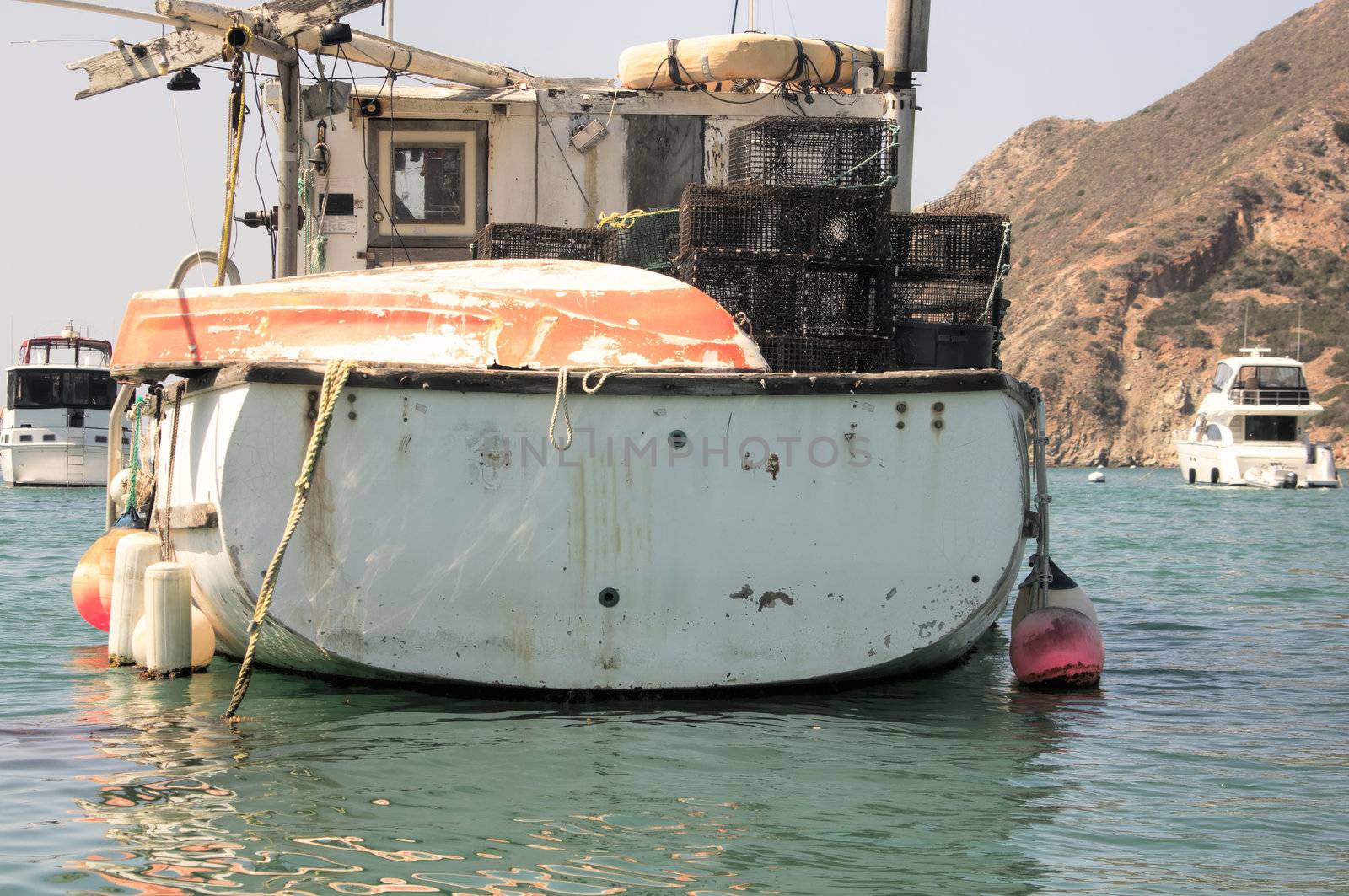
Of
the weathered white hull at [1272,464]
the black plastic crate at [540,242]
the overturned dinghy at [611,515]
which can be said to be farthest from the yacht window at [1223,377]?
the overturned dinghy at [611,515]

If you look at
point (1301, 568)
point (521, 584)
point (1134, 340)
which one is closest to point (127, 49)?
point (521, 584)

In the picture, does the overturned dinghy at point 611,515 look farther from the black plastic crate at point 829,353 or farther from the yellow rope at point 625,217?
the yellow rope at point 625,217

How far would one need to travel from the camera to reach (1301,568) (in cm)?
1833

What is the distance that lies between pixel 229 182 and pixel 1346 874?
18.9 feet

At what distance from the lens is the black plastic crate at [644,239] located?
955cm

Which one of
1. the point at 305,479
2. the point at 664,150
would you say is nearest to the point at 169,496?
the point at 305,479

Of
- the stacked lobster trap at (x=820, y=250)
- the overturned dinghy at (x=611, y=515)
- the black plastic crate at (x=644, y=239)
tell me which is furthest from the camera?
the black plastic crate at (x=644, y=239)

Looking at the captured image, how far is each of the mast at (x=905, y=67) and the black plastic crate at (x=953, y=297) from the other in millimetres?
1036

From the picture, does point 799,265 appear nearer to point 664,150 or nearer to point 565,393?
point 565,393

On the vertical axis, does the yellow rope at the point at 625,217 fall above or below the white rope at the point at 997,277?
above

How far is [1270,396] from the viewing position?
53.7m

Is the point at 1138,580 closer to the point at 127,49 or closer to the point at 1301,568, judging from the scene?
Result: the point at 1301,568

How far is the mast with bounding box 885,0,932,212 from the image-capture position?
10.9m

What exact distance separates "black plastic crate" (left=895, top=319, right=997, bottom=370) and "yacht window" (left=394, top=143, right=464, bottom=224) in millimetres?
3231
